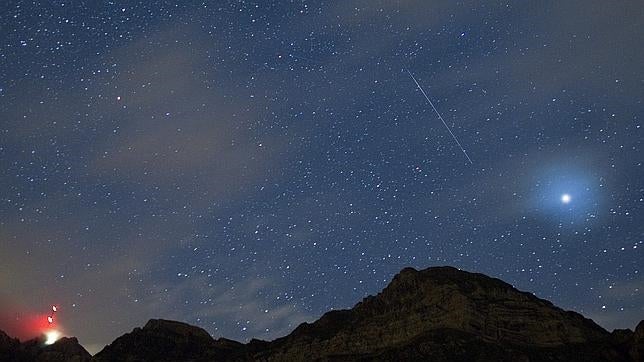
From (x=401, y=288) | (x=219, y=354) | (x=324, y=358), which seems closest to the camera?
(x=324, y=358)

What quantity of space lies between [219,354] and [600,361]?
366 ft

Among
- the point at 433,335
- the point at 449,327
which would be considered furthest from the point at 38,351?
the point at 449,327

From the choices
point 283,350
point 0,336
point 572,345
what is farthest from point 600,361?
point 0,336

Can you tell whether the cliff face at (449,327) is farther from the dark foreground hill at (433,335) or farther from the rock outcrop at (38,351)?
the rock outcrop at (38,351)

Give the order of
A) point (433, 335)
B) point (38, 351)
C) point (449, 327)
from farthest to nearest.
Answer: point (38, 351), point (449, 327), point (433, 335)

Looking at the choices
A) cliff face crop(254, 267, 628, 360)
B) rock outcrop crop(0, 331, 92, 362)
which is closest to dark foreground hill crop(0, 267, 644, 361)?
cliff face crop(254, 267, 628, 360)

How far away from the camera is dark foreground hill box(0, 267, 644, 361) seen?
398 feet

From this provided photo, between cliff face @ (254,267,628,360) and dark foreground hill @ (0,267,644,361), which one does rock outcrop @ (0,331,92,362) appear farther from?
cliff face @ (254,267,628,360)

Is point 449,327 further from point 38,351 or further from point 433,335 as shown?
point 38,351

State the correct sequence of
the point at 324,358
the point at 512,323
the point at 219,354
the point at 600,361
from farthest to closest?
1. the point at 219,354
2. the point at 324,358
3. the point at 512,323
4. the point at 600,361

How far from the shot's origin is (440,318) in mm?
139000

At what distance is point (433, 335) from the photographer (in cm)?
13262

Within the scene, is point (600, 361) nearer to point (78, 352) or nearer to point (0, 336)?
point (78, 352)

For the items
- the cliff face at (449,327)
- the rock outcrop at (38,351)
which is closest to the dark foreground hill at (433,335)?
the cliff face at (449,327)
